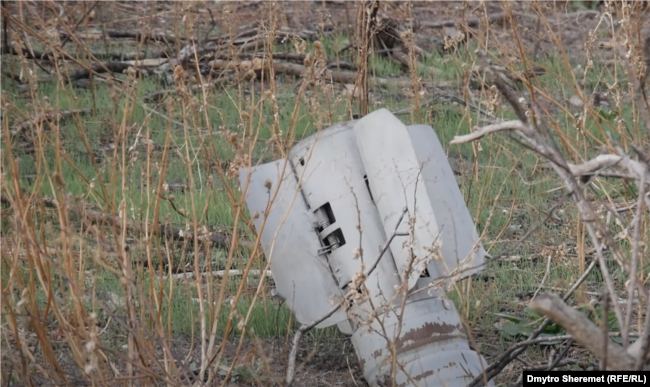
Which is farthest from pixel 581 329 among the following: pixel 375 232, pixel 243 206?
pixel 243 206

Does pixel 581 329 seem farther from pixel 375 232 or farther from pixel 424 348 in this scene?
pixel 375 232

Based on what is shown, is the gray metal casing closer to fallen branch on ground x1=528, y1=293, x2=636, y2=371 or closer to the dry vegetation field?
the dry vegetation field

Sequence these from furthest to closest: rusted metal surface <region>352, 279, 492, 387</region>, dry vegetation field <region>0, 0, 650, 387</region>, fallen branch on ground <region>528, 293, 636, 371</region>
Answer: rusted metal surface <region>352, 279, 492, 387</region> < dry vegetation field <region>0, 0, 650, 387</region> < fallen branch on ground <region>528, 293, 636, 371</region>

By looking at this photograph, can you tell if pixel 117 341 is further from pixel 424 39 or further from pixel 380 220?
pixel 424 39

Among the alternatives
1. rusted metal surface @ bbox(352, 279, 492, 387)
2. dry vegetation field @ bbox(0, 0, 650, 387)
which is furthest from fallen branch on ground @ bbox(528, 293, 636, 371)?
rusted metal surface @ bbox(352, 279, 492, 387)

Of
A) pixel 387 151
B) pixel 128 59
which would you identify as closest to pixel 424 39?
pixel 128 59

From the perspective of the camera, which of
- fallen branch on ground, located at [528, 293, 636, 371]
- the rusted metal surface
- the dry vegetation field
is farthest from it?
the rusted metal surface

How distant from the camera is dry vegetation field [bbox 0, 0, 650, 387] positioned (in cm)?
227

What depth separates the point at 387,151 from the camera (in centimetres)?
280

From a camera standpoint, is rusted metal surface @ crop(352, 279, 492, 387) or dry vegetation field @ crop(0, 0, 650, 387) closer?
dry vegetation field @ crop(0, 0, 650, 387)

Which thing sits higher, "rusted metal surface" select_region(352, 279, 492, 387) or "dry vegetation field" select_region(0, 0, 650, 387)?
"dry vegetation field" select_region(0, 0, 650, 387)

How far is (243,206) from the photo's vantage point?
3840 millimetres

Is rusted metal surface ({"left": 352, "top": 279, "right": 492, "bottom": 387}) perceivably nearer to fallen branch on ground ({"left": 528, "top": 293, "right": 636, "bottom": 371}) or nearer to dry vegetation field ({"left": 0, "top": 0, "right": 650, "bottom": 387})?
dry vegetation field ({"left": 0, "top": 0, "right": 650, "bottom": 387})

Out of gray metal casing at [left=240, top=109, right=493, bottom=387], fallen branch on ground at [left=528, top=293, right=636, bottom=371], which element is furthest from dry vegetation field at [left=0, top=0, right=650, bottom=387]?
gray metal casing at [left=240, top=109, right=493, bottom=387]
